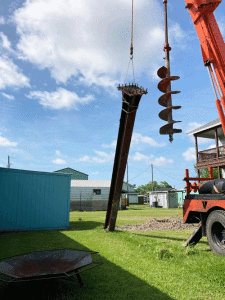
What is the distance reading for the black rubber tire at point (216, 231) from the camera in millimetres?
5684

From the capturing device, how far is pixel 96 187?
31578mm

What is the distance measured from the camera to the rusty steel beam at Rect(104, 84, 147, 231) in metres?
8.12

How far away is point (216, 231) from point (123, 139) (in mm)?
4575

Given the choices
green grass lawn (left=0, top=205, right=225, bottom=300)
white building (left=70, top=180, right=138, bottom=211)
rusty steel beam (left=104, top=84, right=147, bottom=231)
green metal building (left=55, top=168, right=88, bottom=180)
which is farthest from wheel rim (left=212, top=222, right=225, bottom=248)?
green metal building (left=55, top=168, right=88, bottom=180)

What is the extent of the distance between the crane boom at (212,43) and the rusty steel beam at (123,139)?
2.33 m

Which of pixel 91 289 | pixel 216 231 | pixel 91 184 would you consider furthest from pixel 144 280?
pixel 91 184

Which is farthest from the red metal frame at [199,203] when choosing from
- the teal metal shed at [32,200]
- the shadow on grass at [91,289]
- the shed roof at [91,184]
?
the shed roof at [91,184]

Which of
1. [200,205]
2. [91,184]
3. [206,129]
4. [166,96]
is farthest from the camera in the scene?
[91,184]

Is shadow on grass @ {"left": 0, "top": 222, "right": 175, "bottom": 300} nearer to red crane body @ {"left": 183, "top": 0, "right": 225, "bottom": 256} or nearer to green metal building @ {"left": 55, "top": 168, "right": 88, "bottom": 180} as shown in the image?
red crane body @ {"left": 183, "top": 0, "right": 225, "bottom": 256}

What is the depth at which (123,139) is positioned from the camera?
8875 mm

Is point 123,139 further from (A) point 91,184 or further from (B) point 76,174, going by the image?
(B) point 76,174

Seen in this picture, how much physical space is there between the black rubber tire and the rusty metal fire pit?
342 centimetres

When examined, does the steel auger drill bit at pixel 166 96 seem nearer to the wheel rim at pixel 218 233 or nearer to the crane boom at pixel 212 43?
the crane boom at pixel 212 43

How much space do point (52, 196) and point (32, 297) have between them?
895cm
